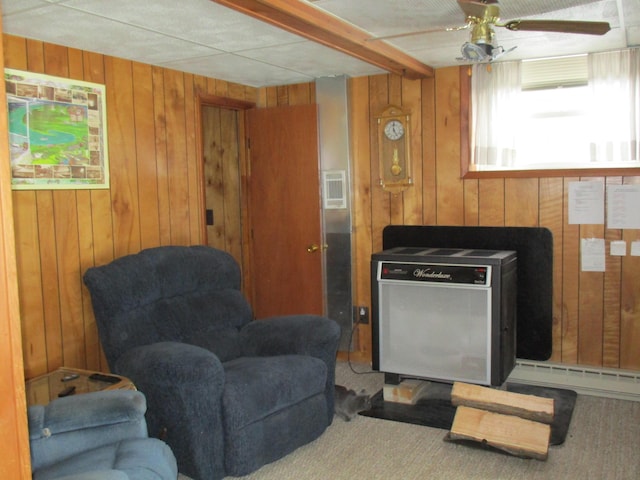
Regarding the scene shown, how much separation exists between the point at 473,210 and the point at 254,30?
6.31 feet

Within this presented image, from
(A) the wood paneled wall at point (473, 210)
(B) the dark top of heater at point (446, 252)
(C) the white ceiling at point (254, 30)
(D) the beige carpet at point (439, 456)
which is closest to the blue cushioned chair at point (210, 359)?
(D) the beige carpet at point (439, 456)

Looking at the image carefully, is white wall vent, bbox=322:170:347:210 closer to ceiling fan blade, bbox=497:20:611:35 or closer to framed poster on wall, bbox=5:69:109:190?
framed poster on wall, bbox=5:69:109:190

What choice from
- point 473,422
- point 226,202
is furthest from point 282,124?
point 473,422

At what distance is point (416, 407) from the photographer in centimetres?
374

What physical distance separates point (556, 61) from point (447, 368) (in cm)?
205

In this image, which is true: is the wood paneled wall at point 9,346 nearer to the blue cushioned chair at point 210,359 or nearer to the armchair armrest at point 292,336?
the blue cushioned chair at point 210,359

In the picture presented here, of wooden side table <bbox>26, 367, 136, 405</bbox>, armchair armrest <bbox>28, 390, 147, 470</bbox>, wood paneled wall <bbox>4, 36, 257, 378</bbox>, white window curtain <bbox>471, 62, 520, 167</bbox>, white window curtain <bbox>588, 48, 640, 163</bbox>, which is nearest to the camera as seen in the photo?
armchair armrest <bbox>28, 390, 147, 470</bbox>

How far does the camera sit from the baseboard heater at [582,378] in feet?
12.5

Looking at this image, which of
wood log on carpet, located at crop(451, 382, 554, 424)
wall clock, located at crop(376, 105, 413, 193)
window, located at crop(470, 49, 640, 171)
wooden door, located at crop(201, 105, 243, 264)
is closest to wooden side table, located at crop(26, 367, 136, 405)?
wood log on carpet, located at crop(451, 382, 554, 424)

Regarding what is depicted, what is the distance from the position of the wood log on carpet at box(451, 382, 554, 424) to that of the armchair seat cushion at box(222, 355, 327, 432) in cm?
82

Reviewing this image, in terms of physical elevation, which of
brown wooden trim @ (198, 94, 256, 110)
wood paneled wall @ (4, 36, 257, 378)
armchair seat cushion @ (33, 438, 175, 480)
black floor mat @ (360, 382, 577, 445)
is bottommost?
black floor mat @ (360, 382, 577, 445)

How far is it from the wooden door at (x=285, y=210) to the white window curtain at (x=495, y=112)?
115cm

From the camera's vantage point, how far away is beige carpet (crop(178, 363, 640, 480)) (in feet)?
9.51

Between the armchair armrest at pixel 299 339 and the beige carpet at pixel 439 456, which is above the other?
the armchair armrest at pixel 299 339
